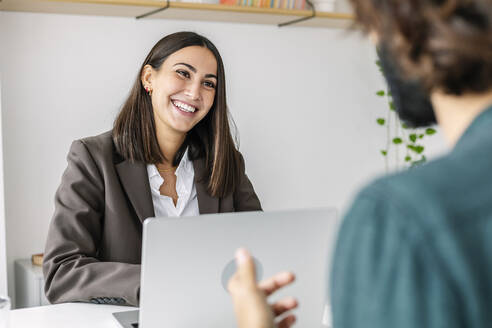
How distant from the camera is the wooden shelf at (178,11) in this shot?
→ 263 centimetres

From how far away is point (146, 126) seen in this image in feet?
7.07

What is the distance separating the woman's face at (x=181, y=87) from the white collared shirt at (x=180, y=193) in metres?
0.15

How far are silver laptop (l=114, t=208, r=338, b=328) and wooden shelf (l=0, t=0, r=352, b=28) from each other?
1575 mm

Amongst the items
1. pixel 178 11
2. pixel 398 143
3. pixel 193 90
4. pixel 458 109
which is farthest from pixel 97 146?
pixel 398 143

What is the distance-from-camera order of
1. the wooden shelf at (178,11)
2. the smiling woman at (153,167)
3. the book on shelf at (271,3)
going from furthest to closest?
1. the book on shelf at (271,3)
2. the wooden shelf at (178,11)
3. the smiling woman at (153,167)

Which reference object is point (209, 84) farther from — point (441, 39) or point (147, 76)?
point (441, 39)

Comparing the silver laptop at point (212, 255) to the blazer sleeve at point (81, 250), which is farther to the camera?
the blazer sleeve at point (81, 250)

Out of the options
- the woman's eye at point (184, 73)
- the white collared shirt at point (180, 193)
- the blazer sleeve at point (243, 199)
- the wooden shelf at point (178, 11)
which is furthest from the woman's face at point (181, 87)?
the wooden shelf at point (178, 11)

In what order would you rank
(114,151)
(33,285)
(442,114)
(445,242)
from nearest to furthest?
1. (445,242)
2. (442,114)
3. (114,151)
4. (33,285)

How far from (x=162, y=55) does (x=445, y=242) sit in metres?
1.83

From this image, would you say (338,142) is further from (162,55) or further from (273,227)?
(273,227)

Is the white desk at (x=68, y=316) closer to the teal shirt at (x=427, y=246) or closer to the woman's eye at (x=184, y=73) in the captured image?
the woman's eye at (x=184, y=73)

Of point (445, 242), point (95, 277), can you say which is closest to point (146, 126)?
point (95, 277)

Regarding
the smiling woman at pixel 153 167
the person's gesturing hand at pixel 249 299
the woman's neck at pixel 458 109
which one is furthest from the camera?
the smiling woman at pixel 153 167
